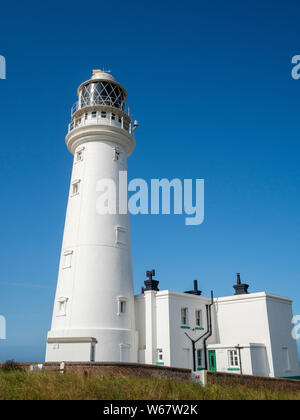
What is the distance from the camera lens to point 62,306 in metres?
22.8

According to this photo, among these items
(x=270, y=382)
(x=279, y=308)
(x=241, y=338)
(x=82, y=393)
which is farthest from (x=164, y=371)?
(x=279, y=308)

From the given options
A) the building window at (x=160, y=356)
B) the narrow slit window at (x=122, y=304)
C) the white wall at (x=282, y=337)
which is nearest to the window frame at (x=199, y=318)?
the building window at (x=160, y=356)

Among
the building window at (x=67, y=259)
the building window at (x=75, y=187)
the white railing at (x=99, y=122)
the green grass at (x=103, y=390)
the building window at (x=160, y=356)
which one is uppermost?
the white railing at (x=99, y=122)

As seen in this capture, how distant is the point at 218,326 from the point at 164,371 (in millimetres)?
12091

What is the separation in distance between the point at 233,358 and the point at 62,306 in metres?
11.5

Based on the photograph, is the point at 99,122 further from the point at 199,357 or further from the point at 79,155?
the point at 199,357

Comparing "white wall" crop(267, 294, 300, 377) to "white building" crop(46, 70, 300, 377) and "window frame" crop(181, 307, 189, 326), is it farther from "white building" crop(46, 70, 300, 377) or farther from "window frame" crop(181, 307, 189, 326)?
"window frame" crop(181, 307, 189, 326)

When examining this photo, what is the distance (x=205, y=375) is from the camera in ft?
48.1

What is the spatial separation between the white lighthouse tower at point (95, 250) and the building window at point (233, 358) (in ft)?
21.2

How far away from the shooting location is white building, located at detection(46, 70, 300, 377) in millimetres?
22156

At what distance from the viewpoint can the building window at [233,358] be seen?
24.9 metres

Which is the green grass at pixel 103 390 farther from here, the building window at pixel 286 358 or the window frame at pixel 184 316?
the building window at pixel 286 358

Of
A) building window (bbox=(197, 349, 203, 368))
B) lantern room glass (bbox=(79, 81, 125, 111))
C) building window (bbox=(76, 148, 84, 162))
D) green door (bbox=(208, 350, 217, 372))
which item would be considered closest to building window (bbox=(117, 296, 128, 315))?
building window (bbox=(197, 349, 203, 368))
